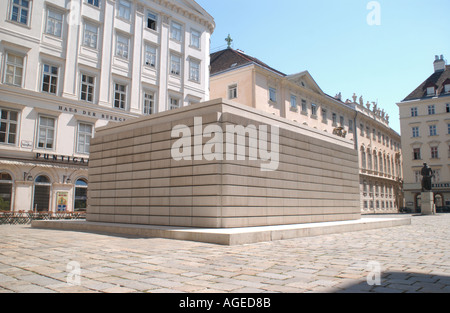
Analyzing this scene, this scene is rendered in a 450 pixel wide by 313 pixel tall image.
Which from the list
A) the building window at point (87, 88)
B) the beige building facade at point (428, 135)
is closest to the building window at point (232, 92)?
the building window at point (87, 88)

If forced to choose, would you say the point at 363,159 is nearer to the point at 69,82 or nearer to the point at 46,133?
the point at 69,82

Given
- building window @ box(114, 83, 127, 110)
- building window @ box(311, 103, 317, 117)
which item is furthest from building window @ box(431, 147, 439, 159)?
building window @ box(114, 83, 127, 110)

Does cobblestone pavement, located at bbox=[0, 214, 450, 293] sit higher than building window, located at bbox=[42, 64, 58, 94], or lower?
lower

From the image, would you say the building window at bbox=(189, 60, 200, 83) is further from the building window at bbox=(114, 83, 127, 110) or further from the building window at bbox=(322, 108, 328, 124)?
the building window at bbox=(322, 108, 328, 124)

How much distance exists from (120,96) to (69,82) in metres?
4.17

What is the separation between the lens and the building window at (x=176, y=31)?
32.7m

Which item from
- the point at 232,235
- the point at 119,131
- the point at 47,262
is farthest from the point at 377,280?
the point at 119,131

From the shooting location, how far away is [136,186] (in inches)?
598

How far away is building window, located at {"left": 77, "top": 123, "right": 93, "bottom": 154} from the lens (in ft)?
83.6

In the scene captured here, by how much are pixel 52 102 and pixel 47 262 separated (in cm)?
1998

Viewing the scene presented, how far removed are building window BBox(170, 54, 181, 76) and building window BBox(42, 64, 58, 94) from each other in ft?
33.7

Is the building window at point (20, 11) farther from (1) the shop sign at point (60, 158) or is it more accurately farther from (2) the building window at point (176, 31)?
(2) the building window at point (176, 31)

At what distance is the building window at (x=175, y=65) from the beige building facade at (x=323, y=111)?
6.33 meters

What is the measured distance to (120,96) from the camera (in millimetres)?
28312
